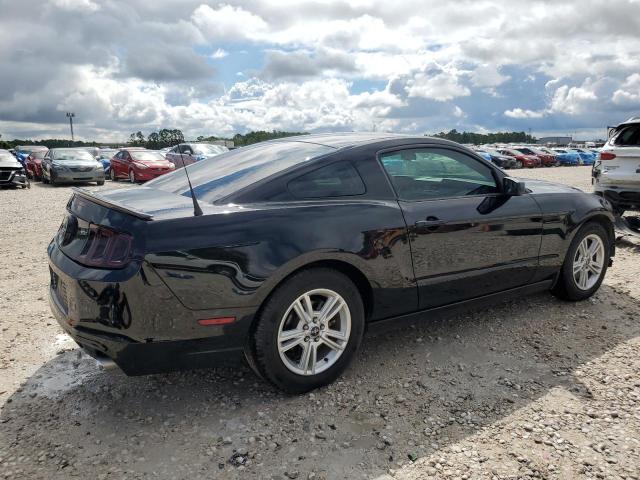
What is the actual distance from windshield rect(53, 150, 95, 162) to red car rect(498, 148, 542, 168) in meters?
28.4

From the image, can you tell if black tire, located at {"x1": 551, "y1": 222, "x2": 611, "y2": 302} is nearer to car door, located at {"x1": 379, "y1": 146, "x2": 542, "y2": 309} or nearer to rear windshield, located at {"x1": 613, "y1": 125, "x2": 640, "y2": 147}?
car door, located at {"x1": 379, "y1": 146, "x2": 542, "y2": 309}

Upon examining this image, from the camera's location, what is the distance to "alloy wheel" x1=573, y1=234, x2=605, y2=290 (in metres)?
4.39

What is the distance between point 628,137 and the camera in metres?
7.20

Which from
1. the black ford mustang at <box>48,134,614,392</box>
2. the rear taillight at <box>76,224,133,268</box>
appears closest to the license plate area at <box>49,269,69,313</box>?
the black ford mustang at <box>48,134,614,392</box>

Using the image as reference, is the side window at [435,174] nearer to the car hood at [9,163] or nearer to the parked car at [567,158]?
the car hood at [9,163]

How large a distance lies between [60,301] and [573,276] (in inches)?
154

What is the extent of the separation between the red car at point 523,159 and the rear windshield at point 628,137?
30254mm

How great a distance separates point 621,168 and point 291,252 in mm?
6240

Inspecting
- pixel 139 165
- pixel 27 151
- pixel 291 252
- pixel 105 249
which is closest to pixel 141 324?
pixel 105 249

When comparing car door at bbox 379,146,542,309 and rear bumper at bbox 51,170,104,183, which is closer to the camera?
car door at bbox 379,146,542,309

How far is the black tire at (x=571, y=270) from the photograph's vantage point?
427 cm

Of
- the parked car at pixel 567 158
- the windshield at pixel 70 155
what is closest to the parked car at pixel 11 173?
the windshield at pixel 70 155

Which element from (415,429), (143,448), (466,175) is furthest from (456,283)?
(143,448)

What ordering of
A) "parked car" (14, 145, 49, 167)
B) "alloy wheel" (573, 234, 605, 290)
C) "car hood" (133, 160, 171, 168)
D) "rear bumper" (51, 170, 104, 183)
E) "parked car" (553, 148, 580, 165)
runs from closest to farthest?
1. "alloy wheel" (573, 234, 605, 290)
2. "rear bumper" (51, 170, 104, 183)
3. "car hood" (133, 160, 171, 168)
4. "parked car" (14, 145, 49, 167)
5. "parked car" (553, 148, 580, 165)
